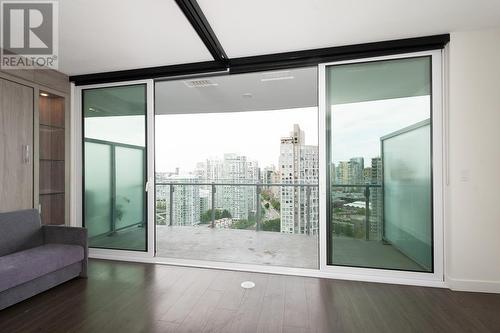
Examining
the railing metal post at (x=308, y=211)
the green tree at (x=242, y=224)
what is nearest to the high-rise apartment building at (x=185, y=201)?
the green tree at (x=242, y=224)

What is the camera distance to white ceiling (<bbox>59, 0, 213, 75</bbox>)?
213 centimetres

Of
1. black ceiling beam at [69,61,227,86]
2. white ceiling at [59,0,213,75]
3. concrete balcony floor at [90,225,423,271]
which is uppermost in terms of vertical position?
white ceiling at [59,0,213,75]

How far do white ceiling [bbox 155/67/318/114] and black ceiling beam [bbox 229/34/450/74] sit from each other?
10.0 inches

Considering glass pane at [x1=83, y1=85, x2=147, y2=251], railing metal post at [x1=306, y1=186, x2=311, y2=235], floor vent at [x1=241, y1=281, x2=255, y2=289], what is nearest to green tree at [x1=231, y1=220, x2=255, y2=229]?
railing metal post at [x1=306, y1=186, x2=311, y2=235]

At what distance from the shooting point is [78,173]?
3.71 metres

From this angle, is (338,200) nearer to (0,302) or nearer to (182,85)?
(182,85)

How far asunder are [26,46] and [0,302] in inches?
99.4

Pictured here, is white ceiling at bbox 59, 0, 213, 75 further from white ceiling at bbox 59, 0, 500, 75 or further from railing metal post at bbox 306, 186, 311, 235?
railing metal post at bbox 306, 186, 311, 235

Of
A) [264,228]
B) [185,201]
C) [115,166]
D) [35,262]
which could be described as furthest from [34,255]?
[264,228]

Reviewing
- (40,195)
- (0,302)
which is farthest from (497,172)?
(40,195)

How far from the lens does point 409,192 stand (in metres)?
2.75

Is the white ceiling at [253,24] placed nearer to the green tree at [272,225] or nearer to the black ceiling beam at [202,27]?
the black ceiling beam at [202,27]

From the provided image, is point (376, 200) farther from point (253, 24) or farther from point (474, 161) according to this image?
point (253, 24)

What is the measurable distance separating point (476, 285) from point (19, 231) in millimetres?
4745
